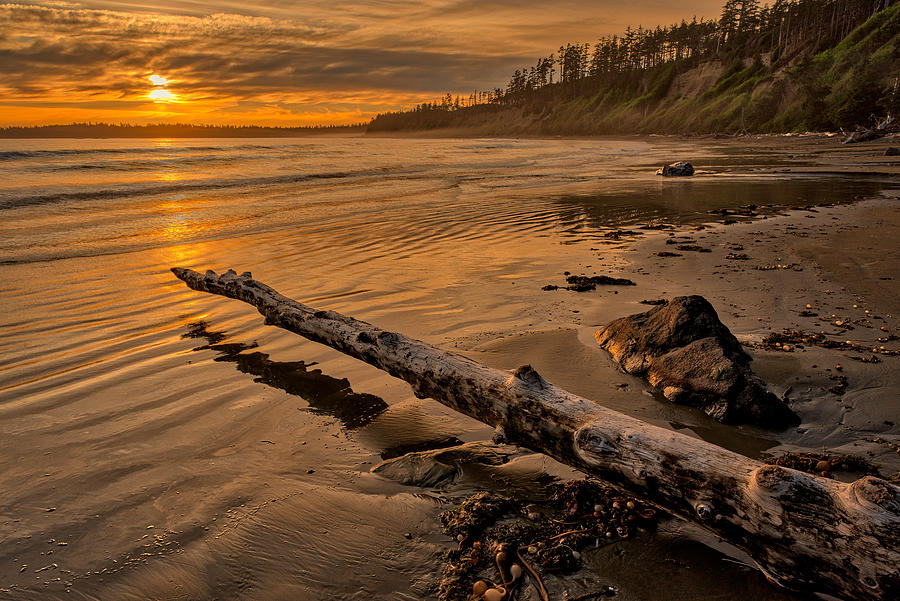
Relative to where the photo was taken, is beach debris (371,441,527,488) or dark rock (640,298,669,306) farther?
dark rock (640,298,669,306)

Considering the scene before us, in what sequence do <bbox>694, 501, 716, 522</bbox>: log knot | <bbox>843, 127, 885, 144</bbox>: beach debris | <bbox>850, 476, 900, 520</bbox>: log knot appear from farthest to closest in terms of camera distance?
<bbox>843, 127, 885, 144</bbox>: beach debris, <bbox>694, 501, 716, 522</bbox>: log knot, <bbox>850, 476, 900, 520</bbox>: log knot

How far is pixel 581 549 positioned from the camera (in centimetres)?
266

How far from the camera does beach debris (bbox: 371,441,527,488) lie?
3.36 m

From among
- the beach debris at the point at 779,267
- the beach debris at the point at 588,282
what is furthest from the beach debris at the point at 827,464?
the beach debris at the point at 779,267

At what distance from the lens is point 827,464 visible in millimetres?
3176

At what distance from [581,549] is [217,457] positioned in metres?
2.53

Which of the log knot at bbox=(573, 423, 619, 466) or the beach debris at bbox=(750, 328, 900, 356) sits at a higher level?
the log knot at bbox=(573, 423, 619, 466)

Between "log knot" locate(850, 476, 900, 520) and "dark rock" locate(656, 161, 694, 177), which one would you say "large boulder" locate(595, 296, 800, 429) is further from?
"dark rock" locate(656, 161, 694, 177)

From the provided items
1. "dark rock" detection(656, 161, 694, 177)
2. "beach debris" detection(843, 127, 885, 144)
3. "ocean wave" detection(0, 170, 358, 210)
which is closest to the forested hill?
"beach debris" detection(843, 127, 885, 144)

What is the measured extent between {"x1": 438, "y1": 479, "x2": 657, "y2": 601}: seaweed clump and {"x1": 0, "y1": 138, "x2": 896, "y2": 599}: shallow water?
148 mm

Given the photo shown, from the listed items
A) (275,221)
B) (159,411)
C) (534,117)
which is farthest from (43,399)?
(534,117)

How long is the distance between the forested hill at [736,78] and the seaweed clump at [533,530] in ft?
196

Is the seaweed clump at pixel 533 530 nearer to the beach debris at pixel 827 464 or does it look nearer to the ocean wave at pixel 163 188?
the beach debris at pixel 827 464

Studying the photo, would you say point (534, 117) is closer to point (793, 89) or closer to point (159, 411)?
point (793, 89)
